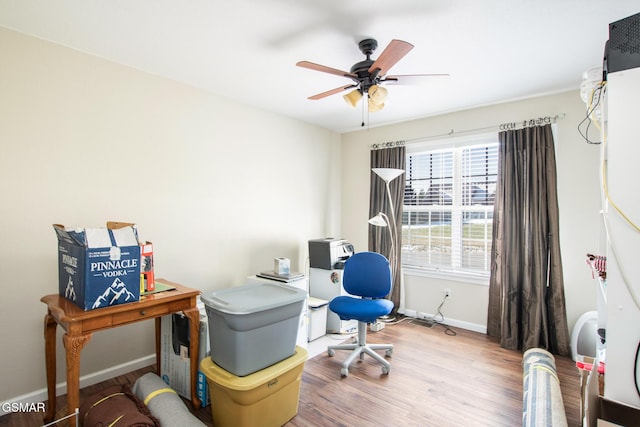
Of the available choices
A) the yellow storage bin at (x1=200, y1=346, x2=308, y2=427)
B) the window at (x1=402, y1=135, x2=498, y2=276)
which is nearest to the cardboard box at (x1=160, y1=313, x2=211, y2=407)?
the yellow storage bin at (x1=200, y1=346, x2=308, y2=427)

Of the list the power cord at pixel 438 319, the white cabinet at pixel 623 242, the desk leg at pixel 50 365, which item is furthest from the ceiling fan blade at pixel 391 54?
the power cord at pixel 438 319

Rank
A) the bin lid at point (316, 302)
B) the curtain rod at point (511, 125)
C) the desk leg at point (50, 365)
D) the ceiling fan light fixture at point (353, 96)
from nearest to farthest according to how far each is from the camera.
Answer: the desk leg at point (50, 365) → the ceiling fan light fixture at point (353, 96) → the curtain rod at point (511, 125) → the bin lid at point (316, 302)

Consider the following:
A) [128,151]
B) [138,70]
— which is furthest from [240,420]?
[138,70]

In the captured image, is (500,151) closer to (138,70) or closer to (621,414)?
(621,414)

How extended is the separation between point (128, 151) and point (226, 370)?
73.7 inches

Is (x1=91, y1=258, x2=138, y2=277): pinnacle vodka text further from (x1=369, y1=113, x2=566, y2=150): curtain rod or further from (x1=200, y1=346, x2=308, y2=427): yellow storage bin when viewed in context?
(x1=369, y1=113, x2=566, y2=150): curtain rod

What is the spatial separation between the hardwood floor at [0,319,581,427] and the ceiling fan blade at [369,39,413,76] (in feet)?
7.21

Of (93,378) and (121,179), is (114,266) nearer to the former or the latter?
(121,179)

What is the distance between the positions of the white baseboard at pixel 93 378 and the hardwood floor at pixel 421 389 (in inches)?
1.8

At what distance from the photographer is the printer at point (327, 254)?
344 cm

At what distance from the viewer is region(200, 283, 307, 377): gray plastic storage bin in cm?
172

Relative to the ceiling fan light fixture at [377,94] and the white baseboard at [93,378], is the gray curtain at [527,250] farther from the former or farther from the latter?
the white baseboard at [93,378]

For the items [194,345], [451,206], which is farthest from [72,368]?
[451,206]

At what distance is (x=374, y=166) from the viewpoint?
4.19m
